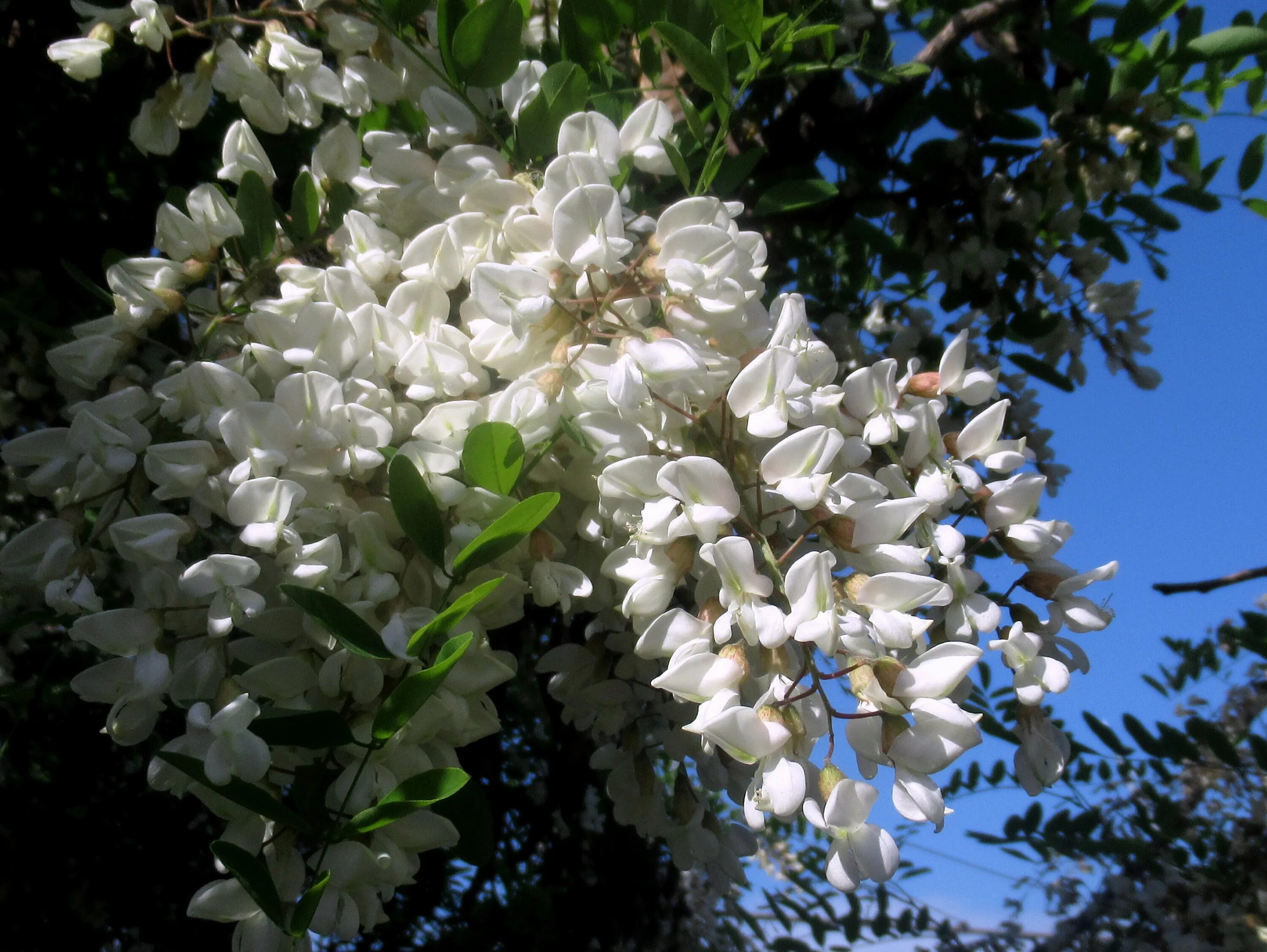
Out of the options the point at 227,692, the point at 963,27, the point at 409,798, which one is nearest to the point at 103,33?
the point at 227,692

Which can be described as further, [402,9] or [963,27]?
[963,27]

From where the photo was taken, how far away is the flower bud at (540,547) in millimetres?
663

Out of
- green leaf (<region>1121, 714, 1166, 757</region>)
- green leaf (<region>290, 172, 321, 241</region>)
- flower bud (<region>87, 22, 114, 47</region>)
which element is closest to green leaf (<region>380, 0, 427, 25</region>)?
green leaf (<region>290, 172, 321, 241</region>)

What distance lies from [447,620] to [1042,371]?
119cm

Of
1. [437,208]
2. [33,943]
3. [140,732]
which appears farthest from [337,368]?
[33,943]

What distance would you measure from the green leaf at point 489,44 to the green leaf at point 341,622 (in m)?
0.42

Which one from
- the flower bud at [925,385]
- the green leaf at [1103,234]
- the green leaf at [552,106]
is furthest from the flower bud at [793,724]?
the green leaf at [1103,234]

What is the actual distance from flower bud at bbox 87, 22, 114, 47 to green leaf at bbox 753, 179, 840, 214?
1.94 ft

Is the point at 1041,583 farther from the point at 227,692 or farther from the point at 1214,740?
the point at 1214,740

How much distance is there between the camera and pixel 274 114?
0.82 meters

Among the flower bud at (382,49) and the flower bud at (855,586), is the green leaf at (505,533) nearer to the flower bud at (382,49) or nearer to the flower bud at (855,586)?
the flower bud at (855,586)

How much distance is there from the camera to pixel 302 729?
0.55 m

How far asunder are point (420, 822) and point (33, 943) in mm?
1573

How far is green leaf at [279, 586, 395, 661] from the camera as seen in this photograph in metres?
0.54
